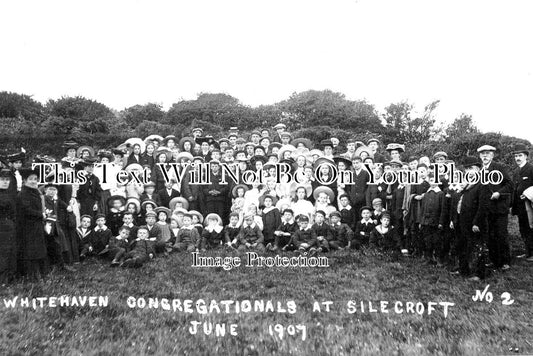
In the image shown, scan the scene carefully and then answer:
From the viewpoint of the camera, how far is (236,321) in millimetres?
5074

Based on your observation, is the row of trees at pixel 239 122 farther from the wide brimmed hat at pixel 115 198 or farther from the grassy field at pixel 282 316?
the grassy field at pixel 282 316

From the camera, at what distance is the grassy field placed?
4.53 meters

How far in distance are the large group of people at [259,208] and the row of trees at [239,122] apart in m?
0.39

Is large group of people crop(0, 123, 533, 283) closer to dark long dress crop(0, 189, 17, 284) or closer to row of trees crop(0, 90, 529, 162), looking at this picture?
dark long dress crop(0, 189, 17, 284)

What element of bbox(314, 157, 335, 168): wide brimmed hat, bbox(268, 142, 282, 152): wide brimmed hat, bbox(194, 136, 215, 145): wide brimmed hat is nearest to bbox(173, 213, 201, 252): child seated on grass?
bbox(194, 136, 215, 145): wide brimmed hat

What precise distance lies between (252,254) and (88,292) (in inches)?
87.3

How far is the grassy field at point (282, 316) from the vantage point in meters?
4.53

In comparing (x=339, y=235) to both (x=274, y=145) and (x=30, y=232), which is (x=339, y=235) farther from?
(x=30, y=232)

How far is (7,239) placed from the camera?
222 inches

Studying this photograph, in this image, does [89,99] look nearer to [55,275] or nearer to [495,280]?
[55,275]

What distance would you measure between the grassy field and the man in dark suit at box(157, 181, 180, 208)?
169 centimetres

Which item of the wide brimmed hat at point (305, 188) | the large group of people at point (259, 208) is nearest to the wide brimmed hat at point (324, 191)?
the large group of people at point (259, 208)

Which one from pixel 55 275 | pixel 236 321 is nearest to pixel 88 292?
pixel 55 275

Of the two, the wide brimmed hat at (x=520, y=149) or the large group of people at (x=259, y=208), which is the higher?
the wide brimmed hat at (x=520, y=149)
